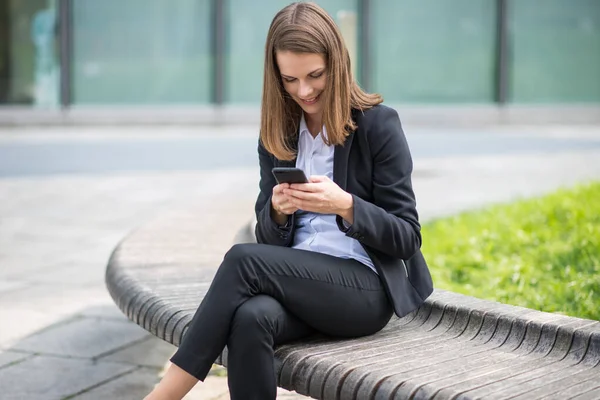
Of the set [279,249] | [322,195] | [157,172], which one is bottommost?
[157,172]

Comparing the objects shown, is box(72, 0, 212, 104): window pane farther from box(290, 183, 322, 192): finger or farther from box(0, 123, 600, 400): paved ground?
box(290, 183, 322, 192): finger

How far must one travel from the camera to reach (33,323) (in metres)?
4.93

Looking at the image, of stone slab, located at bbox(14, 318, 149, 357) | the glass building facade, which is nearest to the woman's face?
stone slab, located at bbox(14, 318, 149, 357)

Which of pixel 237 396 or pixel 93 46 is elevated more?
pixel 93 46

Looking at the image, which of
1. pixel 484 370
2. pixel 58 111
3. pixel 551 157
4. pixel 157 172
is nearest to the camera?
pixel 484 370

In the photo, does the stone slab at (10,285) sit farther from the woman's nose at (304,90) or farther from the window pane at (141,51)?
the window pane at (141,51)

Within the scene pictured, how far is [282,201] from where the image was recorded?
308 cm

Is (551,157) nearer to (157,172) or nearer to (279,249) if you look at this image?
(157,172)

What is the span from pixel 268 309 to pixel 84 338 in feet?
6.68

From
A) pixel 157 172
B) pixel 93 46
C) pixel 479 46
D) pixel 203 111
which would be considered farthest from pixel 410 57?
pixel 157 172

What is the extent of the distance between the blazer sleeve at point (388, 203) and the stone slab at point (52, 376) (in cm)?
154

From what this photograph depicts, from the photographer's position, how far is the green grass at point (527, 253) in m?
4.79

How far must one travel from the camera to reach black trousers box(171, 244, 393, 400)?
2846mm

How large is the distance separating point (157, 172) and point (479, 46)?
9668 mm
